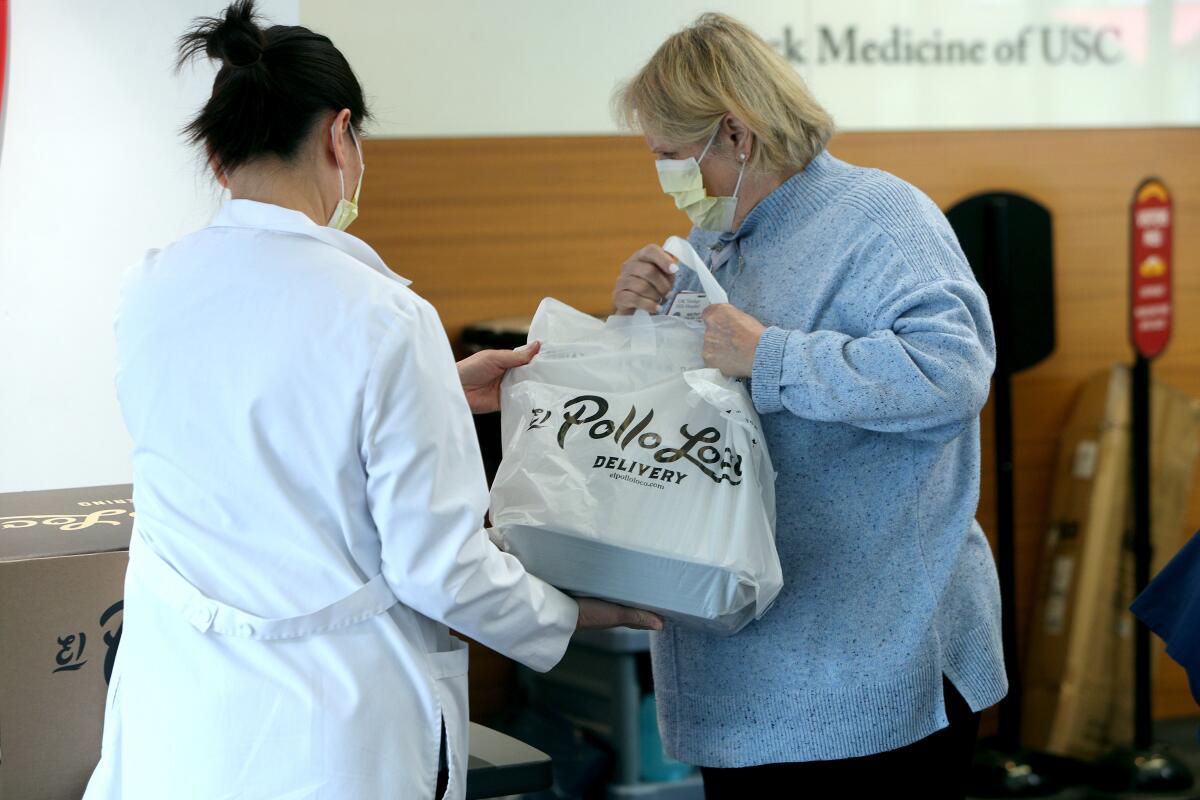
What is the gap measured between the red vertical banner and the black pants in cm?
200

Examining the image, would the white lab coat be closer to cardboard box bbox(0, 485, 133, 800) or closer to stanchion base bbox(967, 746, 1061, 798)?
cardboard box bbox(0, 485, 133, 800)

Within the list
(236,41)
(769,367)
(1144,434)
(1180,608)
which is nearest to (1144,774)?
(1144,434)

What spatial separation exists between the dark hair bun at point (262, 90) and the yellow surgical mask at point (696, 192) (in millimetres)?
490

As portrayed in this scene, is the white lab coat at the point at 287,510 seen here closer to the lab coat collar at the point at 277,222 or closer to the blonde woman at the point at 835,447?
the lab coat collar at the point at 277,222

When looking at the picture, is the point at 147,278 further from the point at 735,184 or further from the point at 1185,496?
the point at 1185,496

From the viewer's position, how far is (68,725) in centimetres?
156

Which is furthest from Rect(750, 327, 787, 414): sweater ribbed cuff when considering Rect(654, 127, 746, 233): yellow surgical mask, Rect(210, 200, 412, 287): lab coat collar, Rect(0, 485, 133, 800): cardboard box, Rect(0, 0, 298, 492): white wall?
Rect(0, 0, 298, 492): white wall

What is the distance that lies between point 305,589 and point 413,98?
194 cm

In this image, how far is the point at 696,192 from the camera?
5.23ft

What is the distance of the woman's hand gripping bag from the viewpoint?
1378 millimetres

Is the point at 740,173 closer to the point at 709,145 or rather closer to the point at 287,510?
the point at 709,145

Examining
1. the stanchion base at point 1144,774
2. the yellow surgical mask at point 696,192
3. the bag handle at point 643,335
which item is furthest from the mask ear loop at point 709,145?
the stanchion base at point 1144,774

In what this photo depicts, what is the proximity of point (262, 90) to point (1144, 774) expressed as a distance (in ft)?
9.31

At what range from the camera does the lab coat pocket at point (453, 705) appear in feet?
4.19
